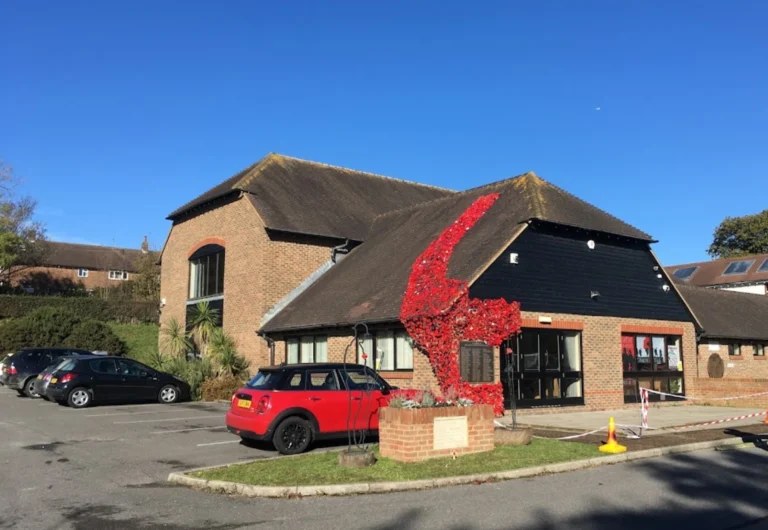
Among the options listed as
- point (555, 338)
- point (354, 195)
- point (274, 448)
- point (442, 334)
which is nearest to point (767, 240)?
point (354, 195)

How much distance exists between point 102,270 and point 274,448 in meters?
60.8

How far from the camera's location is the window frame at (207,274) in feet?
85.8

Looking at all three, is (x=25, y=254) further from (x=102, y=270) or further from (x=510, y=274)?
(x=510, y=274)

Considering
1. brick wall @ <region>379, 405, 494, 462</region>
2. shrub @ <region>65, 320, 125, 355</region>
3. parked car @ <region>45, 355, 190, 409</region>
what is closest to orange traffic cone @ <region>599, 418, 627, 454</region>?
brick wall @ <region>379, 405, 494, 462</region>

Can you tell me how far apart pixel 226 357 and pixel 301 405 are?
11.8 meters

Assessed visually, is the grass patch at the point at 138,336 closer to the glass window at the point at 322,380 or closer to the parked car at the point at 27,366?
the parked car at the point at 27,366

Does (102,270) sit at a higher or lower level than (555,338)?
higher

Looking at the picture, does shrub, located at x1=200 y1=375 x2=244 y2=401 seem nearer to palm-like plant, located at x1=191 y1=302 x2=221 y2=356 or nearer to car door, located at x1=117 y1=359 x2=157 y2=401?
car door, located at x1=117 y1=359 x2=157 y2=401

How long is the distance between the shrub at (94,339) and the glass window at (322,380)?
79.8 feet

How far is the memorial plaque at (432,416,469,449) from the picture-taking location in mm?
9727

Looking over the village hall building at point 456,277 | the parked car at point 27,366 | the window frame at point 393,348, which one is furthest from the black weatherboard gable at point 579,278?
the parked car at point 27,366

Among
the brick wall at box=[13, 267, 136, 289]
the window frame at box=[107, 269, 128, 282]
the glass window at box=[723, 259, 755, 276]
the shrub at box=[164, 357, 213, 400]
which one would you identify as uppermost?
the window frame at box=[107, 269, 128, 282]

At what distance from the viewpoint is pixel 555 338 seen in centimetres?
1788

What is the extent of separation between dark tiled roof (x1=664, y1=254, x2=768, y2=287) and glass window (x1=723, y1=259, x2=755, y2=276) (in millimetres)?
244
